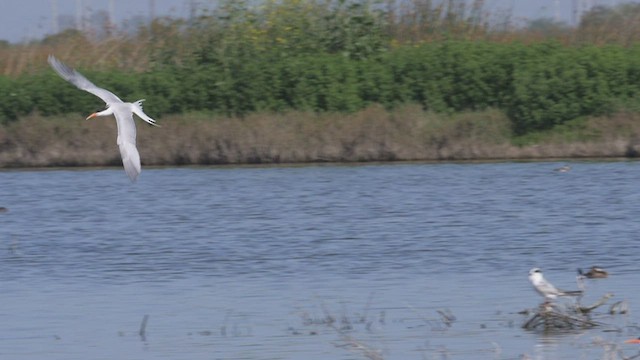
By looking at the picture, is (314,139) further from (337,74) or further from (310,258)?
(310,258)

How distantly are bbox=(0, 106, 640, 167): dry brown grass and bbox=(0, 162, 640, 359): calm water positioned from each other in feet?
2.66

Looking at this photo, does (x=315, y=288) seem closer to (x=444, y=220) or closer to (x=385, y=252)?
(x=385, y=252)

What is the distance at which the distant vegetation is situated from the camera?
1103 inches

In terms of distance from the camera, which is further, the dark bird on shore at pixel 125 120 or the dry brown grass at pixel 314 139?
the dry brown grass at pixel 314 139

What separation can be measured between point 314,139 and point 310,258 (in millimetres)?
11511

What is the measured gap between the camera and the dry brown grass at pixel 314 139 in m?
27.0

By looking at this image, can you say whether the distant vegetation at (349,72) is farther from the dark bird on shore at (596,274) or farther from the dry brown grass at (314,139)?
the dark bird on shore at (596,274)

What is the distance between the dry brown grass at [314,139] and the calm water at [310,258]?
31.9 inches

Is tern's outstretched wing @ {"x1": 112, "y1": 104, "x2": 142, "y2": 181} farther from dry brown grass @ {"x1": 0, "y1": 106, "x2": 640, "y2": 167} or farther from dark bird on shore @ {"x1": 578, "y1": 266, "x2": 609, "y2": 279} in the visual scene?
dry brown grass @ {"x1": 0, "y1": 106, "x2": 640, "y2": 167}

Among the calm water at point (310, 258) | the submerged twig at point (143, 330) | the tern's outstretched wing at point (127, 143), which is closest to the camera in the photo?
the calm water at point (310, 258)

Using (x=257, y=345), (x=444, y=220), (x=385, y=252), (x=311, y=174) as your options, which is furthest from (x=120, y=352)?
(x=311, y=174)

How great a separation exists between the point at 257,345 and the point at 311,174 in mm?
14654

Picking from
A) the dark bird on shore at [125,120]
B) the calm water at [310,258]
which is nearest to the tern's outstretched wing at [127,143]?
the dark bird on shore at [125,120]

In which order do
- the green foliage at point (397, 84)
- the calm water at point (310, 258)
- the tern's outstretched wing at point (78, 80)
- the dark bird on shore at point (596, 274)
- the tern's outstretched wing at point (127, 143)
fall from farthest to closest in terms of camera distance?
1. the green foliage at point (397, 84)
2. the dark bird on shore at point (596, 274)
3. the tern's outstretched wing at point (78, 80)
4. the tern's outstretched wing at point (127, 143)
5. the calm water at point (310, 258)
